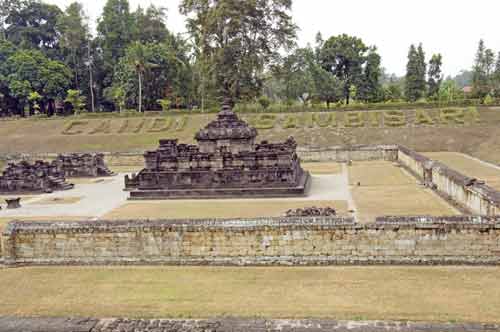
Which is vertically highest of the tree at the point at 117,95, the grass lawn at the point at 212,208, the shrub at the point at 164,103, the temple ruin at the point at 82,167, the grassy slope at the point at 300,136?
the tree at the point at 117,95

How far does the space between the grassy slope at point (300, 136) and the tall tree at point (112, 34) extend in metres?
16.4

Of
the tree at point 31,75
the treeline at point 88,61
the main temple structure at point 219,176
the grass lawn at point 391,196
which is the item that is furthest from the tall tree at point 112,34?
the grass lawn at point 391,196

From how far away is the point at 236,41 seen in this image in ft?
147

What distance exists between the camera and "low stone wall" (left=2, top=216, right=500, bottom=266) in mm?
9500

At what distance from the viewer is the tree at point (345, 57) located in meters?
56.7

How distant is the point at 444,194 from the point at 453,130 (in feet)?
73.4

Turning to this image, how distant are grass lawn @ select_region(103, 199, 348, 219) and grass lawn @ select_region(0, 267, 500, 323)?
5723 millimetres

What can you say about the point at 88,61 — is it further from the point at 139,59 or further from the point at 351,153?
the point at 351,153

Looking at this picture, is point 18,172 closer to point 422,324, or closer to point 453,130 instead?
point 422,324

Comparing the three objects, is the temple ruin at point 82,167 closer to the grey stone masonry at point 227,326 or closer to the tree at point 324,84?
the grey stone masonry at point 227,326

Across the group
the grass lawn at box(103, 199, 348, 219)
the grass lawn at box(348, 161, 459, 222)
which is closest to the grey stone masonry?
the grass lawn at box(348, 161, 459, 222)

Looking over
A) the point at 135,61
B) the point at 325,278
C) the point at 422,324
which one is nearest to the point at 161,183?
the point at 325,278

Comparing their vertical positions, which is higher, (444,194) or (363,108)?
(363,108)

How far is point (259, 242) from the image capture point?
9.95 m
